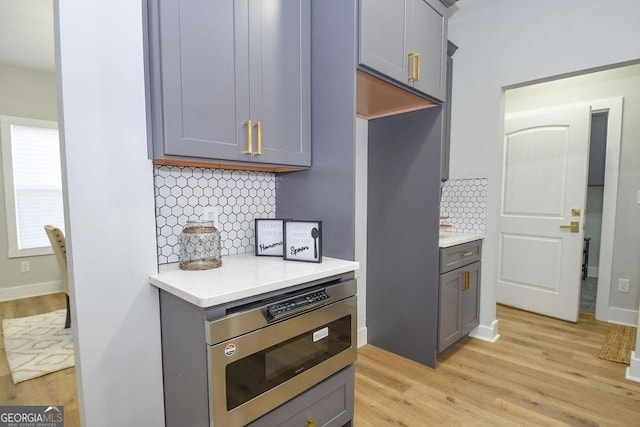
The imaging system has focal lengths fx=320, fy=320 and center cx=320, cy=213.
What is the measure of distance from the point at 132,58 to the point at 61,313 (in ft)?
10.8

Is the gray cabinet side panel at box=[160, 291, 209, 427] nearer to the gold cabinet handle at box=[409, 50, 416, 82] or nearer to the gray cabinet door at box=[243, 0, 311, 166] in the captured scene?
the gray cabinet door at box=[243, 0, 311, 166]

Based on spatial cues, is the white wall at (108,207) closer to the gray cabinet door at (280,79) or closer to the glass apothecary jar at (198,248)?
the glass apothecary jar at (198,248)

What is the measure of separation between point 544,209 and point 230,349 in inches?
127

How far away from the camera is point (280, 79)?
4.88 feet

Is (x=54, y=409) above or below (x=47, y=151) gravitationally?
below

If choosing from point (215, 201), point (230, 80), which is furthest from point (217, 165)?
point (230, 80)

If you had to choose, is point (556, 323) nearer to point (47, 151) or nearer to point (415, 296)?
point (415, 296)

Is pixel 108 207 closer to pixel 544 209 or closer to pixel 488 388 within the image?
pixel 488 388

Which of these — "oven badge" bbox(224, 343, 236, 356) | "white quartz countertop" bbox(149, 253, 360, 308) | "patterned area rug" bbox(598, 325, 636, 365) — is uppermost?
"white quartz countertop" bbox(149, 253, 360, 308)

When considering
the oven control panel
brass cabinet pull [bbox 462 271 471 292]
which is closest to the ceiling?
the oven control panel

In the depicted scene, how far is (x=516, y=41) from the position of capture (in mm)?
2459

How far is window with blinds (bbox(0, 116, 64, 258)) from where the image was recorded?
3627 millimetres

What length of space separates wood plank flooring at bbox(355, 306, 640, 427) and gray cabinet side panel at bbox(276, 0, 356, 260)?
1.02 m

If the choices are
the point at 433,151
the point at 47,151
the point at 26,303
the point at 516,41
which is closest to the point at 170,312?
the point at 433,151
